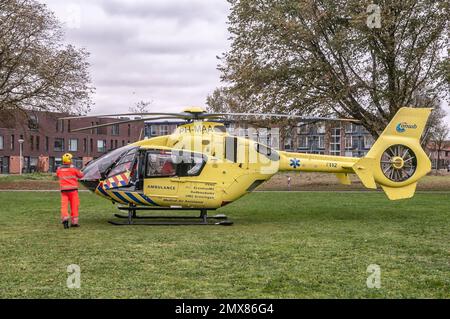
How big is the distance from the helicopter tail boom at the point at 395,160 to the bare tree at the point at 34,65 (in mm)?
21434

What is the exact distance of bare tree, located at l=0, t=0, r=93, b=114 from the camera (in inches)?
1208

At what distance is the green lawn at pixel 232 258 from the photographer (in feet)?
22.2

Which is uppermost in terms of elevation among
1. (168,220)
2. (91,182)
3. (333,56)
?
(333,56)

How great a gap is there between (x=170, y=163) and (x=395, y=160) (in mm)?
6332

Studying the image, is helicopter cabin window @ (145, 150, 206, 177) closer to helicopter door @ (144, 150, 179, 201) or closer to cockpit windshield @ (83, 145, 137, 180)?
helicopter door @ (144, 150, 179, 201)

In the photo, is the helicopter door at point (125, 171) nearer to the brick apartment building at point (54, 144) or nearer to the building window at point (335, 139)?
the building window at point (335, 139)

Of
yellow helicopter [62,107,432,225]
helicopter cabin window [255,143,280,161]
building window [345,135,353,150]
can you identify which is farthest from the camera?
building window [345,135,353,150]

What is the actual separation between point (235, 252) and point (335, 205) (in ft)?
39.6

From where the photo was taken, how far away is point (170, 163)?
46.4ft

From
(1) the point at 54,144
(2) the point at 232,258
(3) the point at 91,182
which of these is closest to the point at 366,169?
(2) the point at 232,258

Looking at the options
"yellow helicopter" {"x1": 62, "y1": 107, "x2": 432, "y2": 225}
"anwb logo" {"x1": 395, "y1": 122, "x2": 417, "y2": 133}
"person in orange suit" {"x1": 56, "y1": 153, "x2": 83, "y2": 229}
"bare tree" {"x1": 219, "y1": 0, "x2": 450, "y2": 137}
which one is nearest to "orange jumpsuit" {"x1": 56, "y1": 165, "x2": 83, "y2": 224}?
"person in orange suit" {"x1": 56, "y1": 153, "x2": 83, "y2": 229}

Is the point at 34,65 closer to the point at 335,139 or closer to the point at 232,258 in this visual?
the point at 232,258

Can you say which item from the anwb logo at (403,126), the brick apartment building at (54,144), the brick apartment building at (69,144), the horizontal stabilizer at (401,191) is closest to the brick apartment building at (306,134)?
the brick apartment building at (69,144)
